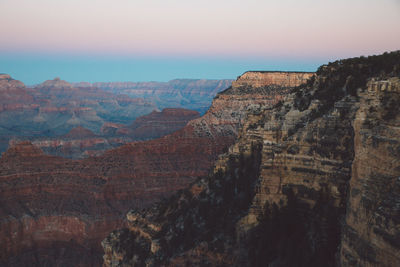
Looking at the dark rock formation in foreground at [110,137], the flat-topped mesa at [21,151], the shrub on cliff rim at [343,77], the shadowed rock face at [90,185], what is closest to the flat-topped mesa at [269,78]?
the shadowed rock face at [90,185]

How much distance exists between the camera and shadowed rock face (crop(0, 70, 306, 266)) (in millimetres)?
49344

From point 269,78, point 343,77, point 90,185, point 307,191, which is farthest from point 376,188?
point 269,78

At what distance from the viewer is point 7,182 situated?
55.2 metres

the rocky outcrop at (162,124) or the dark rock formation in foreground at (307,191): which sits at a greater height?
the dark rock formation in foreground at (307,191)

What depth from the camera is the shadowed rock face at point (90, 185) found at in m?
49.3

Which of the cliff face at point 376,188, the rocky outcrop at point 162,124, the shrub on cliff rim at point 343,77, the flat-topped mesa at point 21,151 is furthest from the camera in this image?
the rocky outcrop at point 162,124

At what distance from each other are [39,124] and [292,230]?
184004 mm

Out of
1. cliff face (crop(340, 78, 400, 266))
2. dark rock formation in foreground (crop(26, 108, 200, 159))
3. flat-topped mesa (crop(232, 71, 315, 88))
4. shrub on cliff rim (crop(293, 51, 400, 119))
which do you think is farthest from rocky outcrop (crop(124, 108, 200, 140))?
cliff face (crop(340, 78, 400, 266))

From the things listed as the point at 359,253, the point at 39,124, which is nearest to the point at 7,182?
the point at 359,253

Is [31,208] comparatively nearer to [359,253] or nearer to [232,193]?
[232,193]

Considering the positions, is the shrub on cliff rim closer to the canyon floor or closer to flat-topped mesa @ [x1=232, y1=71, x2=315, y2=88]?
the canyon floor

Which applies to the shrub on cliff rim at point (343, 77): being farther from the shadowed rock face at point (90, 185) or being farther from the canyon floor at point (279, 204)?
the shadowed rock face at point (90, 185)

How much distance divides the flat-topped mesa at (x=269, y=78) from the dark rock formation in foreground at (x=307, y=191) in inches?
1468

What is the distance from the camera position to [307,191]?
14477 mm
